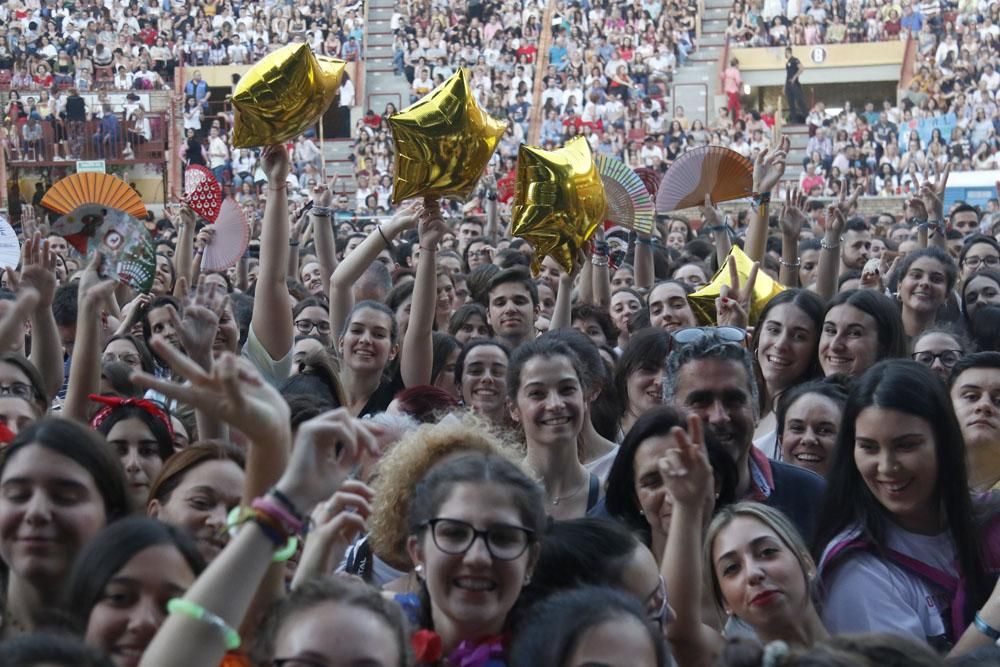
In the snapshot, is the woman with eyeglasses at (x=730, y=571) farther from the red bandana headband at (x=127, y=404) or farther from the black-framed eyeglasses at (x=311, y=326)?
the black-framed eyeglasses at (x=311, y=326)

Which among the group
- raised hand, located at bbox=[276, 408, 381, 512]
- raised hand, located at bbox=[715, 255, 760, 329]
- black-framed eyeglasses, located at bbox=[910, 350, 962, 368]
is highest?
raised hand, located at bbox=[276, 408, 381, 512]

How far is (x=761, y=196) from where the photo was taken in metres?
7.46

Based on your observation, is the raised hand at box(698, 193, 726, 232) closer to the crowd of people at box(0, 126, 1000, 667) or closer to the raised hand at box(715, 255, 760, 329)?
the raised hand at box(715, 255, 760, 329)

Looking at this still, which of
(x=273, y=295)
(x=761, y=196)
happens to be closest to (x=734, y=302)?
(x=273, y=295)

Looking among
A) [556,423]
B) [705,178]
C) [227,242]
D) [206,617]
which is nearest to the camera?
[206,617]

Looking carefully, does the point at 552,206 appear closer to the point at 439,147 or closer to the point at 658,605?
the point at 439,147

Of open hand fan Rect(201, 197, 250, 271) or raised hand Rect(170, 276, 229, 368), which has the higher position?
raised hand Rect(170, 276, 229, 368)

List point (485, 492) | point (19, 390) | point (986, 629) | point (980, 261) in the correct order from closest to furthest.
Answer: point (485, 492)
point (986, 629)
point (19, 390)
point (980, 261)

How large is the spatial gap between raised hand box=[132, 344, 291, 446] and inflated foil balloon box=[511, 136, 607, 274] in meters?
3.78

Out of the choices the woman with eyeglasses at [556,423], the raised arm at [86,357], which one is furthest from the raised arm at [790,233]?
the raised arm at [86,357]

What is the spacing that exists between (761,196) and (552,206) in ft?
4.85

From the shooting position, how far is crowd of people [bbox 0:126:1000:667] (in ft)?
8.62

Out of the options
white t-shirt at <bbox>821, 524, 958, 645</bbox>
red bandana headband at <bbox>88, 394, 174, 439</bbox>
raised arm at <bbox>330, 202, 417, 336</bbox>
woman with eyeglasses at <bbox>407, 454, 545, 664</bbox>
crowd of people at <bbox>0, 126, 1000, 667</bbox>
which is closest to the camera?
crowd of people at <bbox>0, 126, 1000, 667</bbox>

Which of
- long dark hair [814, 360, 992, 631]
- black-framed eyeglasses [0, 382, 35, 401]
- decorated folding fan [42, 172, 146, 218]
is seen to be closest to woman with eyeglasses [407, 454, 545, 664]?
long dark hair [814, 360, 992, 631]
